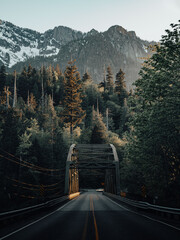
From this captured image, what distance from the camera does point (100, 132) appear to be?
92.0 metres

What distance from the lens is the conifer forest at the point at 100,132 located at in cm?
2136

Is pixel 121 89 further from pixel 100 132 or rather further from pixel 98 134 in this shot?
pixel 98 134

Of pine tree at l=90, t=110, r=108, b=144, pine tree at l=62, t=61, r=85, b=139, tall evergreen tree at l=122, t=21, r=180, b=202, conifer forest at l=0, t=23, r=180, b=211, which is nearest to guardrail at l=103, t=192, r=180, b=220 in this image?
conifer forest at l=0, t=23, r=180, b=211

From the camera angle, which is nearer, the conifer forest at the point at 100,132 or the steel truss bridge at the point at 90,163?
the conifer forest at the point at 100,132

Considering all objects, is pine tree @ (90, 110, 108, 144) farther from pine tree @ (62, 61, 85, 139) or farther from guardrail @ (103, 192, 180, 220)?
guardrail @ (103, 192, 180, 220)

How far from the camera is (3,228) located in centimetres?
1276

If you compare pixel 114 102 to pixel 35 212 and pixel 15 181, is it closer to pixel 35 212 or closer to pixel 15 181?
pixel 15 181

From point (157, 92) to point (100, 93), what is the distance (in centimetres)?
11207

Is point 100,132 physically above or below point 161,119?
above

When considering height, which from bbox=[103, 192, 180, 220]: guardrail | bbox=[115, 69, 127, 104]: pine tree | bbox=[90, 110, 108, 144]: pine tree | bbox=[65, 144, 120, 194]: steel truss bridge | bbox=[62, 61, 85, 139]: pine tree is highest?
bbox=[115, 69, 127, 104]: pine tree

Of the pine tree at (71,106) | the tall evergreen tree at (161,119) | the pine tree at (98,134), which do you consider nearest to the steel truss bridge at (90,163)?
the tall evergreen tree at (161,119)

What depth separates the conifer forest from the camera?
21.4 meters

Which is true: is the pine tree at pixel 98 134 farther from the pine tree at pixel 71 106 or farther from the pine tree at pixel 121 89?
the pine tree at pixel 121 89

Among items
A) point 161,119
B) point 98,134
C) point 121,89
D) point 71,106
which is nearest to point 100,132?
point 98,134
